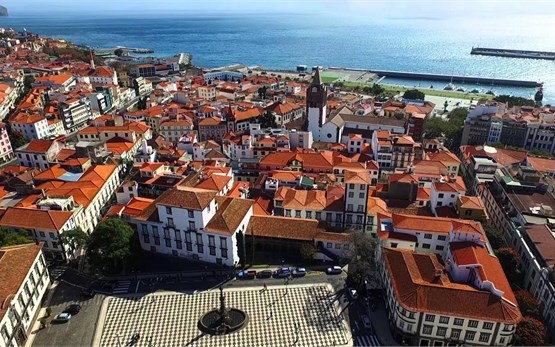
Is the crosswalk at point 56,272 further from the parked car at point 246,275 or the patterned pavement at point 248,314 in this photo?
the parked car at point 246,275

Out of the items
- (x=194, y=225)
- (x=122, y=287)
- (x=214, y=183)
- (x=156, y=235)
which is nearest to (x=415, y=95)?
(x=214, y=183)

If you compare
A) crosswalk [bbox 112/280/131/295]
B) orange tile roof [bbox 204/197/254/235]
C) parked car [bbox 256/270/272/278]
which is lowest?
crosswalk [bbox 112/280/131/295]

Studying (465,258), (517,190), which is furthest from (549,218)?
(465,258)

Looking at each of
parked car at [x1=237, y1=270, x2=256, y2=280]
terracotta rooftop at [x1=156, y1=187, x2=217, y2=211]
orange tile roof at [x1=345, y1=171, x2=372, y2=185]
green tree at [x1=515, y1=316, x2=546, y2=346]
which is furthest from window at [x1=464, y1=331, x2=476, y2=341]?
terracotta rooftop at [x1=156, y1=187, x2=217, y2=211]

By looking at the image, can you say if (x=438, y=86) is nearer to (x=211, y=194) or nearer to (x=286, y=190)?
(x=286, y=190)

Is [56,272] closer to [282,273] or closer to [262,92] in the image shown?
[282,273]

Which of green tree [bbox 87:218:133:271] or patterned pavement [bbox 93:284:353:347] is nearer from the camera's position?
patterned pavement [bbox 93:284:353:347]

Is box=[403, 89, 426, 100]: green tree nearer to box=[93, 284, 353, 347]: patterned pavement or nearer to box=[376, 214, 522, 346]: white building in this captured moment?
box=[376, 214, 522, 346]: white building
